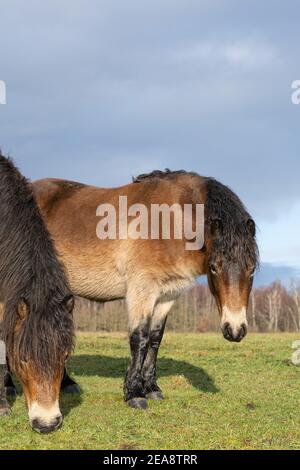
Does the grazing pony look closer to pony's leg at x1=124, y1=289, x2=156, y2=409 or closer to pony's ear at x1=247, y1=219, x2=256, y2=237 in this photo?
pony's leg at x1=124, y1=289, x2=156, y2=409

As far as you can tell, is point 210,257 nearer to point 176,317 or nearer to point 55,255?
point 55,255

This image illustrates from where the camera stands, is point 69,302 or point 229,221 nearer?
point 69,302

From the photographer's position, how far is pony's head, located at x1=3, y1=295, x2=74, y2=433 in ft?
21.3

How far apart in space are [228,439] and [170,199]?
431cm

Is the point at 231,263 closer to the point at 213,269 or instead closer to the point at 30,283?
the point at 213,269

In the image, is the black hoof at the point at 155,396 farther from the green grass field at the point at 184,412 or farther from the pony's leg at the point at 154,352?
the green grass field at the point at 184,412

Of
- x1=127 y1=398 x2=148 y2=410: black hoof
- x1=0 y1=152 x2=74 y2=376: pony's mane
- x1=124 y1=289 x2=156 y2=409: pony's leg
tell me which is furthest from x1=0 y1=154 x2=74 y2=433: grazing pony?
x1=127 y1=398 x2=148 y2=410: black hoof

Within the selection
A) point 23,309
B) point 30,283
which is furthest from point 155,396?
point 23,309

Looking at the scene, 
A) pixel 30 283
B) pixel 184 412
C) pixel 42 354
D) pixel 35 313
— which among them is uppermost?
pixel 30 283

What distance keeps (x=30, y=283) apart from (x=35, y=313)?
19.7 inches

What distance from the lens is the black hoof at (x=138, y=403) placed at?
9.07m

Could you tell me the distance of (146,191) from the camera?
34.2 ft

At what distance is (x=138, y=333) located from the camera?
952cm
